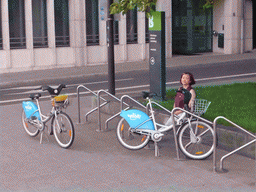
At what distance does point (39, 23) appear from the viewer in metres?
22.7

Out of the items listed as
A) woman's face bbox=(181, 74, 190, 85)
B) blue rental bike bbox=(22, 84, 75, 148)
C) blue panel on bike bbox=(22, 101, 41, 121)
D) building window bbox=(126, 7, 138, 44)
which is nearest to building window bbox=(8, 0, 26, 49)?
building window bbox=(126, 7, 138, 44)

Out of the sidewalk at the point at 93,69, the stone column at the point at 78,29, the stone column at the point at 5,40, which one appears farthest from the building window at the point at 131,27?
the stone column at the point at 5,40

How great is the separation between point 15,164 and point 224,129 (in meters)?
3.33

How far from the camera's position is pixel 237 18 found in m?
28.1

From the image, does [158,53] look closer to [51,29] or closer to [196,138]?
[196,138]

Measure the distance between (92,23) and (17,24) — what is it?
369cm

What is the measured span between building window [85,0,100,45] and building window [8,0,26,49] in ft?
10.3

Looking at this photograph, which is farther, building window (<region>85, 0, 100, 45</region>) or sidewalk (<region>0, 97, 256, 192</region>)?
building window (<region>85, 0, 100, 45</region>)

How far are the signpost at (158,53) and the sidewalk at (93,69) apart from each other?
7.85m

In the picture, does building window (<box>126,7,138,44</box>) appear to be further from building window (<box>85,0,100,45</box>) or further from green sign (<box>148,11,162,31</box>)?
green sign (<box>148,11,162,31</box>)

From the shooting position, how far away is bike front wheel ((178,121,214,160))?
304 inches

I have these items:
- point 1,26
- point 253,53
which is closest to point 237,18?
point 253,53

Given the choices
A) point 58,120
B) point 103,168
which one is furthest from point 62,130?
point 103,168

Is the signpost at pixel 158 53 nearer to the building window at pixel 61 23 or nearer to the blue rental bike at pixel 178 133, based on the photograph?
the blue rental bike at pixel 178 133
